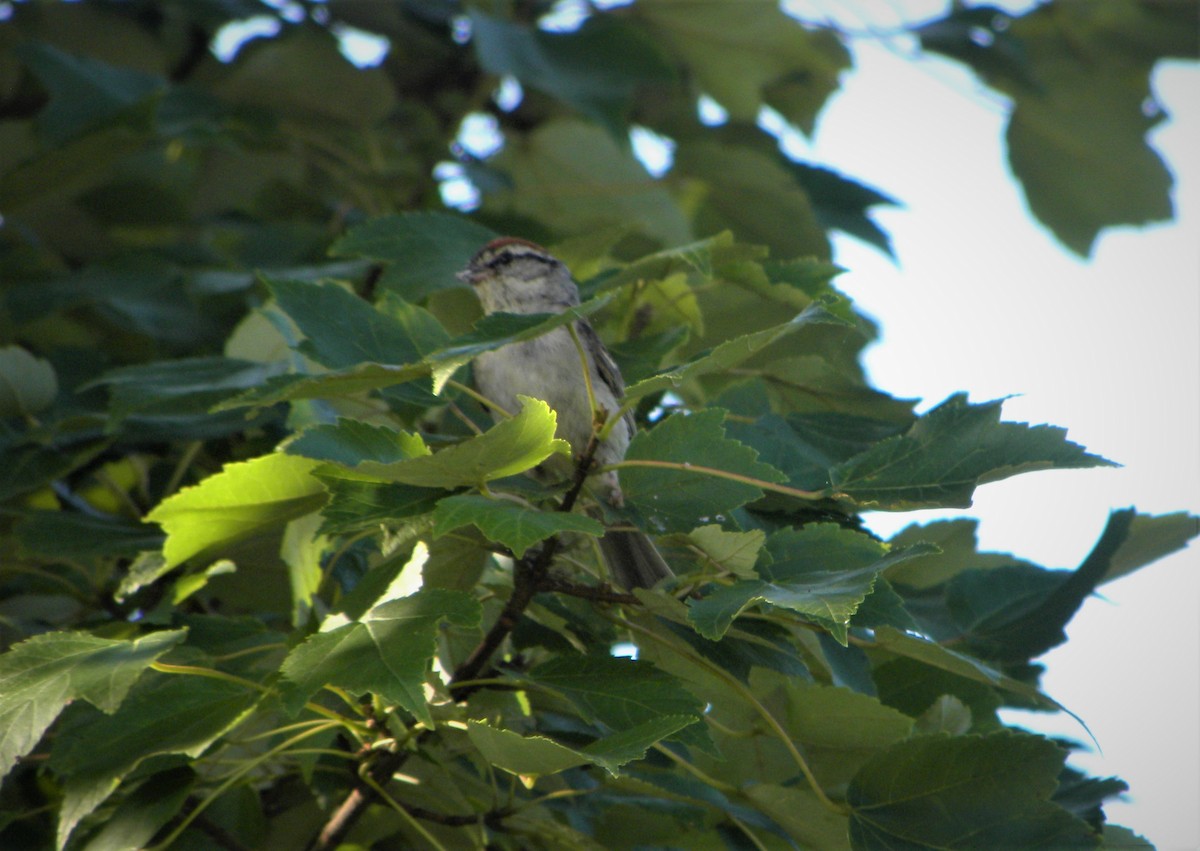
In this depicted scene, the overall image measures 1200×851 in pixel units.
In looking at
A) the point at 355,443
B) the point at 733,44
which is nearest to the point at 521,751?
the point at 355,443

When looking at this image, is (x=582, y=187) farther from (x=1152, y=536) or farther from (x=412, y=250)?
(x=1152, y=536)

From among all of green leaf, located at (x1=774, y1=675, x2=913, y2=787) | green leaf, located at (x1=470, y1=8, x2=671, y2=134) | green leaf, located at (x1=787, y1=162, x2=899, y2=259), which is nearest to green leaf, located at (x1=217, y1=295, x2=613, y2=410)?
green leaf, located at (x1=774, y1=675, x2=913, y2=787)

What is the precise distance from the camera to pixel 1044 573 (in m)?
1.96

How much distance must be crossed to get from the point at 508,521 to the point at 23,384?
129 centimetres

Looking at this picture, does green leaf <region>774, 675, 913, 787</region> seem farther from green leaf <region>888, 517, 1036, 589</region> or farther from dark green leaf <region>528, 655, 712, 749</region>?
green leaf <region>888, 517, 1036, 589</region>

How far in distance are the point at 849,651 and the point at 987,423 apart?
475 millimetres

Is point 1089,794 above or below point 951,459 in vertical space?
below

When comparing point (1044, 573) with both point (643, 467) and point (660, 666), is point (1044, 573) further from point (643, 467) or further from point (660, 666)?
point (643, 467)

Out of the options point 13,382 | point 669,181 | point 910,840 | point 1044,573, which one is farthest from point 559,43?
point 910,840

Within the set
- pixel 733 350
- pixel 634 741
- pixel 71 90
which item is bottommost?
pixel 71 90

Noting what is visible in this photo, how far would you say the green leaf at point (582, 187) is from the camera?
3.18 meters

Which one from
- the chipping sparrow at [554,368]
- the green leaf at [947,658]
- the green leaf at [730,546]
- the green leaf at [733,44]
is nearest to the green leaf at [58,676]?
the green leaf at [730,546]

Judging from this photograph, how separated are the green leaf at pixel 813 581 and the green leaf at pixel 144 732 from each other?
65cm

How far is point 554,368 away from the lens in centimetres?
244
